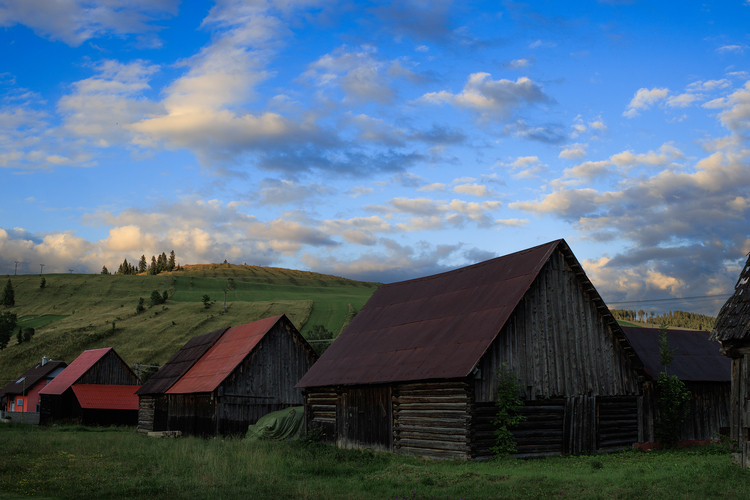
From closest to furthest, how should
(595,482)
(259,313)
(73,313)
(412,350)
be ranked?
(595,482)
(412,350)
(259,313)
(73,313)

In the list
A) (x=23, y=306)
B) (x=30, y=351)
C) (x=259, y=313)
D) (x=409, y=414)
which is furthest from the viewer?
(x=23, y=306)

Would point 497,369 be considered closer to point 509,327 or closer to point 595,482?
point 509,327

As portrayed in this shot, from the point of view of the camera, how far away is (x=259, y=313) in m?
91.7

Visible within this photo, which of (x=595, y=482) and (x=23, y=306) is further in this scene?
(x=23, y=306)

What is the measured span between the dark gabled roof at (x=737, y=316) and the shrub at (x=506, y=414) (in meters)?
6.95

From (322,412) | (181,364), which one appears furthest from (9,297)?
(322,412)

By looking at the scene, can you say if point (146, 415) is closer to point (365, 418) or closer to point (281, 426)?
point (281, 426)

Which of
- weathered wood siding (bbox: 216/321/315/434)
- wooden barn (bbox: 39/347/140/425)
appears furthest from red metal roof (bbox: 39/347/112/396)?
weathered wood siding (bbox: 216/321/315/434)

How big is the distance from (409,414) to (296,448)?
5.45 m

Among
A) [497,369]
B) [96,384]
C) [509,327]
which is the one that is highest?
[509,327]

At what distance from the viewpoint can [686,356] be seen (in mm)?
28734

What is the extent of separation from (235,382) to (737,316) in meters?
26.1

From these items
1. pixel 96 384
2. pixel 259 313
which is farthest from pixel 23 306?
pixel 96 384

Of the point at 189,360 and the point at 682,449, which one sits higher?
the point at 189,360
